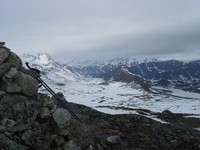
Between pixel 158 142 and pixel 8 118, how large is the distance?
1854 centimetres

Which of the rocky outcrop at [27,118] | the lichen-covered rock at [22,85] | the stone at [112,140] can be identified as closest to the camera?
the rocky outcrop at [27,118]

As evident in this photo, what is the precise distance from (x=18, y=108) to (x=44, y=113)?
2155 mm

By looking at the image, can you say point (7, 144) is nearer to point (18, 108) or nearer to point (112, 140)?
point (18, 108)

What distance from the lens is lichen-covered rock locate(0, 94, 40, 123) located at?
2223 centimetres

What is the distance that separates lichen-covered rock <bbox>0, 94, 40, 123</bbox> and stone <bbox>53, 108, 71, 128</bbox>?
1.66 m

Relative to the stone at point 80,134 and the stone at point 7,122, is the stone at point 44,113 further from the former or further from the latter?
the stone at point 7,122

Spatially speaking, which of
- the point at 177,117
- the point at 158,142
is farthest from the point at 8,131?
A: the point at 177,117

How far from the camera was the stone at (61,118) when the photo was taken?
23.9 meters

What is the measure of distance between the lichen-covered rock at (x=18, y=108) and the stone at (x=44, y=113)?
18.7 inches

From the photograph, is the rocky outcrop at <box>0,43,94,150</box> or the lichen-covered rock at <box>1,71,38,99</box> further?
the lichen-covered rock at <box>1,71,38,99</box>

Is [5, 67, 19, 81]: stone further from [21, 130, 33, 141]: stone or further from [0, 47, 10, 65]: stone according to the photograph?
[21, 130, 33, 141]: stone

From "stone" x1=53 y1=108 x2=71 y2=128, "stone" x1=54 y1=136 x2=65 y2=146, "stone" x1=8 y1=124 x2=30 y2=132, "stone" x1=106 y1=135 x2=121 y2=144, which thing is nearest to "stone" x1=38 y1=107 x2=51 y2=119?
"stone" x1=53 y1=108 x2=71 y2=128

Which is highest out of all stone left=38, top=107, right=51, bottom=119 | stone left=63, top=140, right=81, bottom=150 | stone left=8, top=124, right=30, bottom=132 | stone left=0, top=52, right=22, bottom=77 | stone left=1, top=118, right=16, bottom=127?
stone left=0, top=52, right=22, bottom=77

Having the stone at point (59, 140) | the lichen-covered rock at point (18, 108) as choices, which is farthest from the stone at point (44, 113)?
the stone at point (59, 140)
